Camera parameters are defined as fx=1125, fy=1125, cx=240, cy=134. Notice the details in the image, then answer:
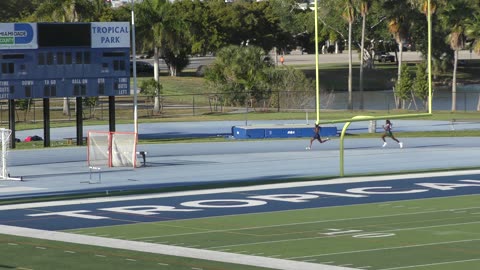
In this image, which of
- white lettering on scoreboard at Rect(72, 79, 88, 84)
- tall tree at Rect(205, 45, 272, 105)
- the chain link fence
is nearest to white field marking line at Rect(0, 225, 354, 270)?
white lettering on scoreboard at Rect(72, 79, 88, 84)

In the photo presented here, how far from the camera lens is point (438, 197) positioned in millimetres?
30625

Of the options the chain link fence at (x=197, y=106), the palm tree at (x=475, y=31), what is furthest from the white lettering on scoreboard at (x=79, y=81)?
the palm tree at (x=475, y=31)

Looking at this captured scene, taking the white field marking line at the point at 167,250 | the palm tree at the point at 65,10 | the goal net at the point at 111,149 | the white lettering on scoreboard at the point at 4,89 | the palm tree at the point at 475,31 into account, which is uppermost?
the palm tree at the point at 65,10

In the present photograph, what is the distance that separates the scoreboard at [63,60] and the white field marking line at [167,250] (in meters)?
22.2

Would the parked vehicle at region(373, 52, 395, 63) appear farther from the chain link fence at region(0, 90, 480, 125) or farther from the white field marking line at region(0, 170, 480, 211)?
the white field marking line at region(0, 170, 480, 211)

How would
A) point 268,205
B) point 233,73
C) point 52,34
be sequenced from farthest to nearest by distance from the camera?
point 233,73 → point 52,34 → point 268,205

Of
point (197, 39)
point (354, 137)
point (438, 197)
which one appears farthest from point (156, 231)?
point (197, 39)

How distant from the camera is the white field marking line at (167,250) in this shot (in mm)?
20256

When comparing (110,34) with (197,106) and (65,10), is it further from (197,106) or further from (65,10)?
(197,106)

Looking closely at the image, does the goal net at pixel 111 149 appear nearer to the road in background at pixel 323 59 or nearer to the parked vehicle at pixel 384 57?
the road in background at pixel 323 59

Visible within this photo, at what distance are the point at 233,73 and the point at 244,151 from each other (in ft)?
107

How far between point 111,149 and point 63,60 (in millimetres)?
8668

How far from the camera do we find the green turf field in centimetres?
2059

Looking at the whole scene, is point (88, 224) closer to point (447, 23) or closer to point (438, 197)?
point (438, 197)
